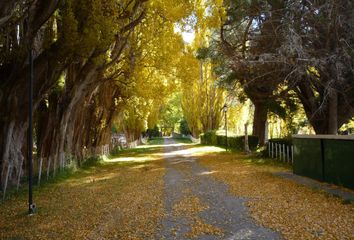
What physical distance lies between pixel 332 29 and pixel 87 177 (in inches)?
459

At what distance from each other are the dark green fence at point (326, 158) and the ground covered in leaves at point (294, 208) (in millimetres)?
1051

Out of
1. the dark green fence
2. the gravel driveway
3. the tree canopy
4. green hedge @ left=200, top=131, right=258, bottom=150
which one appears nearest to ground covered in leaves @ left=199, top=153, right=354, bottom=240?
the gravel driveway

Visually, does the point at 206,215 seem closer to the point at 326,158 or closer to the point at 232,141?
the point at 326,158

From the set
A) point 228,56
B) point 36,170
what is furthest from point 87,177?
point 228,56

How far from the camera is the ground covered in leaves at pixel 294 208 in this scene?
7.20 m

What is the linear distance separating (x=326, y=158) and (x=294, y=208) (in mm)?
4495

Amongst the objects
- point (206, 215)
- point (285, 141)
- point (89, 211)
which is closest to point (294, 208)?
point (206, 215)

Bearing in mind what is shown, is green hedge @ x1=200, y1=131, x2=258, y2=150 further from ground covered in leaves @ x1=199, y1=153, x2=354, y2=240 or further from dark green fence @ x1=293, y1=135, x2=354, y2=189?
ground covered in leaves @ x1=199, y1=153, x2=354, y2=240

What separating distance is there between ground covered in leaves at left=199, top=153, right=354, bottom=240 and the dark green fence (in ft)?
3.45

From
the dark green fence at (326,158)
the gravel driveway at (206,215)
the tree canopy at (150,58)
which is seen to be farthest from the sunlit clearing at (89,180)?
the dark green fence at (326,158)

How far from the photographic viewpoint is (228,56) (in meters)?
20.4

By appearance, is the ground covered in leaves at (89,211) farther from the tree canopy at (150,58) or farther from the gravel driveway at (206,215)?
the tree canopy at (150,58)

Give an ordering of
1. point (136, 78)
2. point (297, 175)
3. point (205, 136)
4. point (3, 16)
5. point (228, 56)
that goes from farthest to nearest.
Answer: point (205, 136)
point (136, 78)
point (228, 56)
point (297, 175)
point (3, 16)

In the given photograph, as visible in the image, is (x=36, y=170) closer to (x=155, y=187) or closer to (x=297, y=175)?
(x=155, y=187)
